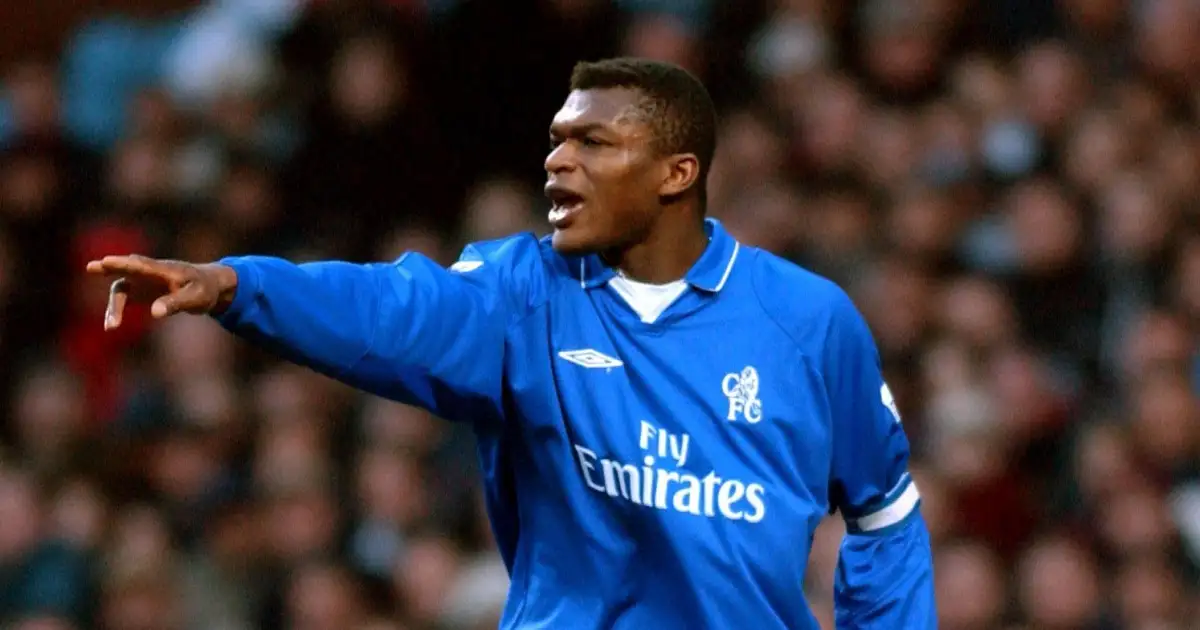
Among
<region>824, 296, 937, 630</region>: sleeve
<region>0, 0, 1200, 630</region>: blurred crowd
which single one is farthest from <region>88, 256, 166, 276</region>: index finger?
<region>0, 0, 1200, 630</region>: blurred crowd

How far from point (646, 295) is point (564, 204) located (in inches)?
8.7

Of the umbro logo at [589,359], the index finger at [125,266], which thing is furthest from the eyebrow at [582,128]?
the index finger at [125,266]

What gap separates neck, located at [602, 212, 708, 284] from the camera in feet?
12.6

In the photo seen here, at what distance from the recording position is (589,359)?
378 cm

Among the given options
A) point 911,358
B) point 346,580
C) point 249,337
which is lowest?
point 346,580

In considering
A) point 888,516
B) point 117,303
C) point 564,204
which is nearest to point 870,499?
point 888,516

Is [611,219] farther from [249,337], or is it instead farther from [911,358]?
[911,358]

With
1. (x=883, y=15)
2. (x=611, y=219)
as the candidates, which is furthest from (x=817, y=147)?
(x=611, y=219)

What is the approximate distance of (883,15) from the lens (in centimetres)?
767

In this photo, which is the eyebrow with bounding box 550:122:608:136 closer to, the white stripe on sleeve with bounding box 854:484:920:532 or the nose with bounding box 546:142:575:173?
the nose with bounding box 546:142:575:173

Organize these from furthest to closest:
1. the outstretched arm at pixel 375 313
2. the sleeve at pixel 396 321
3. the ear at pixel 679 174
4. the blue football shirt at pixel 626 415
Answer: the ear at pixel 679 174
the blue football shirt at pixel 626 415
the sleeve at pixel 396 321
the outstretched arm at pixel 375 313

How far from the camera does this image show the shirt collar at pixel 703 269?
385cm

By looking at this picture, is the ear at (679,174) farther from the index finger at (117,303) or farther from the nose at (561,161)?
the index finger at (117,303)

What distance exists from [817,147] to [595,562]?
12.4 ft
